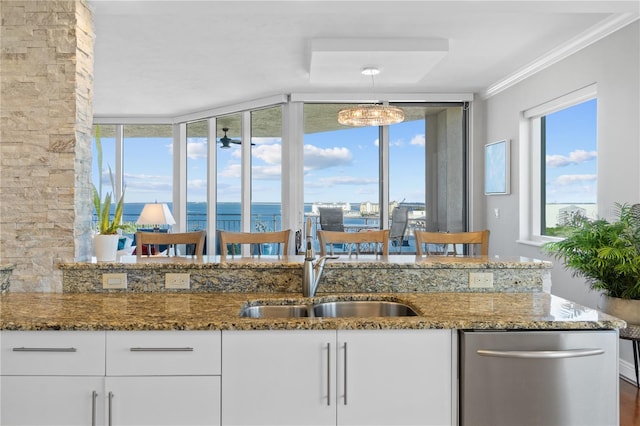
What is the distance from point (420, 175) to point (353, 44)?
243 cm

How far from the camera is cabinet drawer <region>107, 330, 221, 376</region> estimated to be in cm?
161

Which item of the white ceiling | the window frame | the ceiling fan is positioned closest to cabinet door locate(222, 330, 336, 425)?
the white ceiling

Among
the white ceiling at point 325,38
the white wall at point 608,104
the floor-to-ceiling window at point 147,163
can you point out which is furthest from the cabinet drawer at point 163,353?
the floor-to-ceiling window at point 147,163

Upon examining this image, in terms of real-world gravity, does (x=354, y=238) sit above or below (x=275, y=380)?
above

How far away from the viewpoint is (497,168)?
5359 mm

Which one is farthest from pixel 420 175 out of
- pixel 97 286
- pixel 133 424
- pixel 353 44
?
pixel 133 424

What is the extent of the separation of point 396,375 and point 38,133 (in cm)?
197

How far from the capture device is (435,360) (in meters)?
1.63

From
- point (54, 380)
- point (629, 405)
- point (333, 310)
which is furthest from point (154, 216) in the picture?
point (629, 405)

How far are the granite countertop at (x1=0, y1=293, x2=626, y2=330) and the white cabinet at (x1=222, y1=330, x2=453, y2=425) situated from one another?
42 mm

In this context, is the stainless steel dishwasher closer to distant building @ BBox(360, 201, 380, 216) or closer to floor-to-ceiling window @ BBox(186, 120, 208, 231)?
distant building @ BBox(360, 201, 380, 216)

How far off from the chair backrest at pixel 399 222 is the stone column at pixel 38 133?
13.8 feet

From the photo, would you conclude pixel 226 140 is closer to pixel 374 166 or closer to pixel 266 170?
pixel 266 170

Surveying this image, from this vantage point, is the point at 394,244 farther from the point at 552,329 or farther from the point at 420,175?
the point at 552,329
